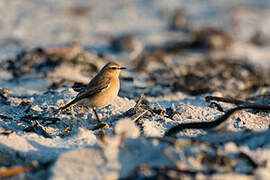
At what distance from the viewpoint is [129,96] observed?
648 centimetres

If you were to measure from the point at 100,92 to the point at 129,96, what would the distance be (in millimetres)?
1370

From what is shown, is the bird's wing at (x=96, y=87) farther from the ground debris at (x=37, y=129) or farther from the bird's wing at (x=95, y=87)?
the ground debris at (x=37, y=129)

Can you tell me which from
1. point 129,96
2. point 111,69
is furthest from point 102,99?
point 129,96

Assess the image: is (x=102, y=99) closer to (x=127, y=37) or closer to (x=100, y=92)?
(x=100, y=92)

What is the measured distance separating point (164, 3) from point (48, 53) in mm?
8806

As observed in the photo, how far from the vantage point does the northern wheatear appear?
5012 millimetres

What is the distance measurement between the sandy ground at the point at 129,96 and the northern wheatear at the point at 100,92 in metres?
0.15

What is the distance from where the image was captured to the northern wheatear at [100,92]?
5012mm

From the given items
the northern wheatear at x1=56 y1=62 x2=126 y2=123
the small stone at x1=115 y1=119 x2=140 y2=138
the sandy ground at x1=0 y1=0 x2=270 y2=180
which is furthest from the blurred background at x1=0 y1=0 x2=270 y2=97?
the small stone at x1=115 y1=119 x2=140 y2=138

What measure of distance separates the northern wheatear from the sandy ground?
0.15m

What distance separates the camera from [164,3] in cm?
1664

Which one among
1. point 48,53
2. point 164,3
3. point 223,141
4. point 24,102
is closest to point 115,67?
point 24,102

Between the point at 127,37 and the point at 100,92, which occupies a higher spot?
the point at 100,92

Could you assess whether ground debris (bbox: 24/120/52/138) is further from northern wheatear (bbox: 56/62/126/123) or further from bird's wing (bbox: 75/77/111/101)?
bird's wing (bbox: 75/77/111/101)
